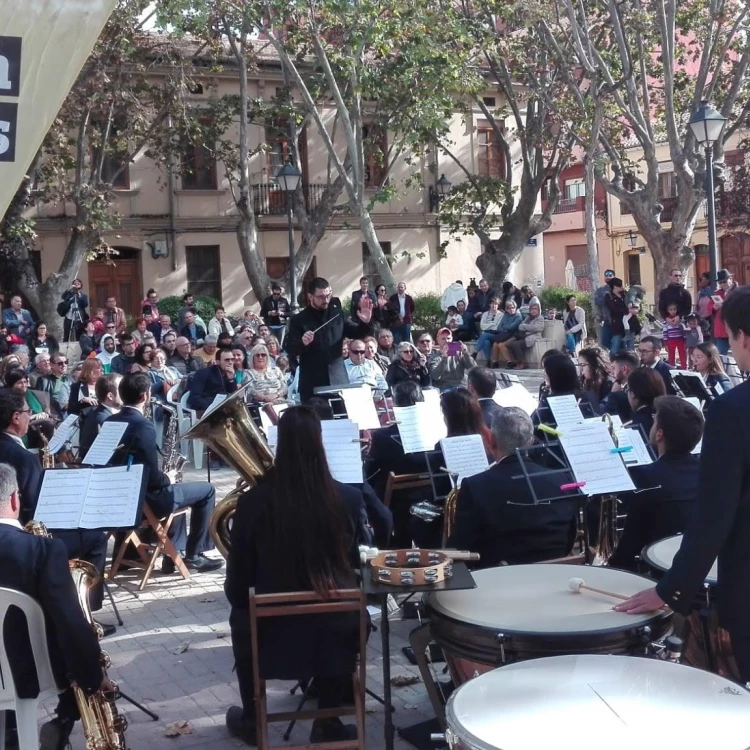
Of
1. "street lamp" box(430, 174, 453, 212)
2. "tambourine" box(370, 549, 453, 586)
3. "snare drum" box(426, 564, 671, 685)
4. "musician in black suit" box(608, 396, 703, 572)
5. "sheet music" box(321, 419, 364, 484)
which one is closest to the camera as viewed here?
"snare drum" box(426, 564, 671, 685)

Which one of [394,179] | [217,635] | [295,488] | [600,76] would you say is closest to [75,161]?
[394,179]

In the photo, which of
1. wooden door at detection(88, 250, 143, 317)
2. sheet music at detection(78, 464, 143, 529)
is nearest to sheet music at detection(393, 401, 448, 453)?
sheet music at detection(78, 464, 143, 529)

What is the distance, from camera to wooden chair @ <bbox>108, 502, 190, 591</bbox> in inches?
263

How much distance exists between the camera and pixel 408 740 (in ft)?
13.7

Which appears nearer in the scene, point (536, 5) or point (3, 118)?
point (3, 118)

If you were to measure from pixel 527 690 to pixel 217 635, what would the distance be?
3469 mm

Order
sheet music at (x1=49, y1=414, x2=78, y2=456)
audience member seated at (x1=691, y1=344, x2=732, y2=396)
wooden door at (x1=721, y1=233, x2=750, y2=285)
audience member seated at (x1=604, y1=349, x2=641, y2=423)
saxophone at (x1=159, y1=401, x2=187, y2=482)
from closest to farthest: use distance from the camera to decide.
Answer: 1. sheet music at (x1=49, y1=414, x2=78, y2=456)
2. audience member seated at (x1=604, y1=349, x2=641, y2=423)
3. audience member seated at (x1=691, y1=344, x2=732, y2=396)
4. saxophone at (x1=159, y1=401, x2=187, y2=482)
5. wooden door at (x1=721, y1=233, x2=750, y2=285)

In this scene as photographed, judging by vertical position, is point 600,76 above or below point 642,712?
above

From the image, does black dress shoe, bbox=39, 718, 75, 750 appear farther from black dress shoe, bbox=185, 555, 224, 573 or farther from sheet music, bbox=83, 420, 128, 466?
black dress shoe, bbox=185, 555, 224, 573

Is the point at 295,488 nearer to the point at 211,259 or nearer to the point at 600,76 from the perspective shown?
the point at 600,76

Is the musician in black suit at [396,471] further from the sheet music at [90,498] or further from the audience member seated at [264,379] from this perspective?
the audience member seated at [264,379]

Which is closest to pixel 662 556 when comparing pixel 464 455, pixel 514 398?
pixel 464 455

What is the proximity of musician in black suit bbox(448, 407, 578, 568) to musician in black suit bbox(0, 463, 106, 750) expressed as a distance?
1682 mm

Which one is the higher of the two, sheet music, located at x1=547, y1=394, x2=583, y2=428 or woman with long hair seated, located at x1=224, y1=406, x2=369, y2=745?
sheet music, located at x1=547, y1=394, x2=583, y2=428
